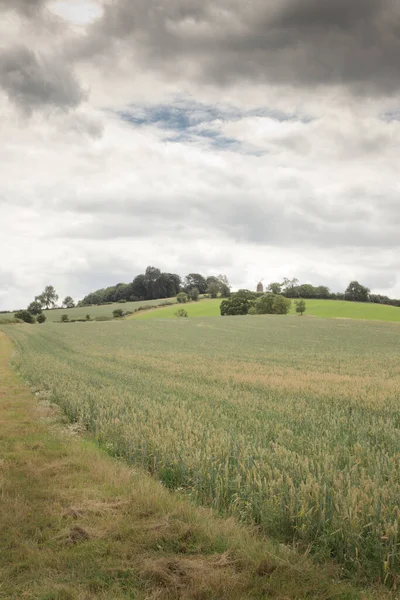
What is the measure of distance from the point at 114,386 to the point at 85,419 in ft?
15.3

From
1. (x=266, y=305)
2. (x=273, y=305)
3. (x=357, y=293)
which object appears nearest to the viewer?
(x=273, y=305)

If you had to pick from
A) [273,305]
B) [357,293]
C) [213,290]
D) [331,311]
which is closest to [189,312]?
[273,305]

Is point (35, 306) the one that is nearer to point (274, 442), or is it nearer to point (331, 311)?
point (331, 311)

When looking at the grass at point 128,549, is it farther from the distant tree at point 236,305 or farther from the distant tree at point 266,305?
the distant tree at point 236,305

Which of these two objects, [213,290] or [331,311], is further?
[213,290]

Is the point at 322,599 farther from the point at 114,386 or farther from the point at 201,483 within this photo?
the point at 114,386

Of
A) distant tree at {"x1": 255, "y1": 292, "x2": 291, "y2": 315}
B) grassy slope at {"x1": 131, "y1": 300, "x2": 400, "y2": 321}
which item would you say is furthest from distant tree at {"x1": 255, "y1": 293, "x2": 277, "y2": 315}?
grassy slope at {"x1": 131, "y1": 300, "x2": 400, "y2": 321}

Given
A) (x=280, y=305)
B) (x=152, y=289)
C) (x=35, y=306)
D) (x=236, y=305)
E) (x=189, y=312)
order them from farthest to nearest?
(x=152, y=289)
(x=35, y=306)
(x=189, y=312)
(x=236, y=305)
(x=280, y=305)

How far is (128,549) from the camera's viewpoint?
5594 mm

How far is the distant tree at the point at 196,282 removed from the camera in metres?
191

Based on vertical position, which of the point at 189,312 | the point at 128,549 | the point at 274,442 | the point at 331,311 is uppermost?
the point at 331,311

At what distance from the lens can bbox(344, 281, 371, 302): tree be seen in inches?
5689

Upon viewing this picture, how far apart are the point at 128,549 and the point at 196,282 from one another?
188847mm

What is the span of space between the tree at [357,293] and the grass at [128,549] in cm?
14595
